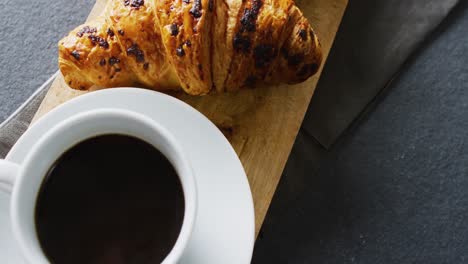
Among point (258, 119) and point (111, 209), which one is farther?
point (258, 119)

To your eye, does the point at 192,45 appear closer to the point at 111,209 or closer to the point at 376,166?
the point at 111,209

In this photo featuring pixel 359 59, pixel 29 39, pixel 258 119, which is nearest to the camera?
pixel 258 119

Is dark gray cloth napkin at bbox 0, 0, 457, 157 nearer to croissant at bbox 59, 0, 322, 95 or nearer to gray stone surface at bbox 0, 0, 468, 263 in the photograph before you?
gray stone surface at bbox 0, 0, 468, 263

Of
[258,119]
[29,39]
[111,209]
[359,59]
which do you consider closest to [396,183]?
[359,59]

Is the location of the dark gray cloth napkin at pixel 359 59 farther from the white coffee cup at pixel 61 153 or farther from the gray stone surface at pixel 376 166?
the white coffee cup at pixel 61 153

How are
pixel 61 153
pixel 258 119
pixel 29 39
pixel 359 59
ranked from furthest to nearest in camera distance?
pixel 29 39 < pixel 359 59 < pixel 258 119 < pixel 61 153

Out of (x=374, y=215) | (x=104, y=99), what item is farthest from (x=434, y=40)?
(x=104, y=99)
